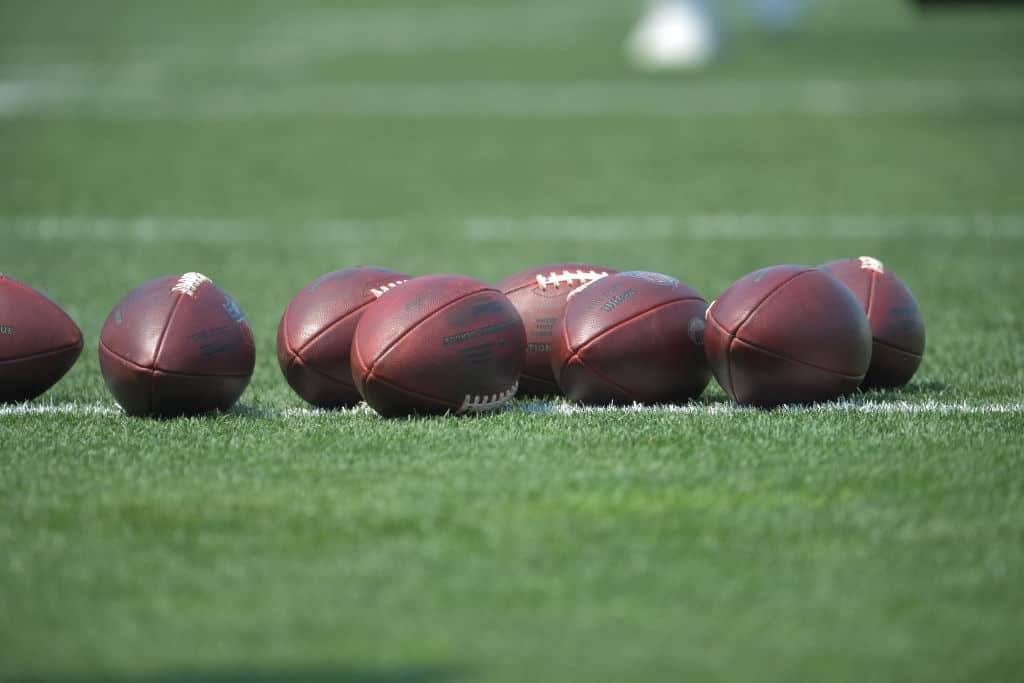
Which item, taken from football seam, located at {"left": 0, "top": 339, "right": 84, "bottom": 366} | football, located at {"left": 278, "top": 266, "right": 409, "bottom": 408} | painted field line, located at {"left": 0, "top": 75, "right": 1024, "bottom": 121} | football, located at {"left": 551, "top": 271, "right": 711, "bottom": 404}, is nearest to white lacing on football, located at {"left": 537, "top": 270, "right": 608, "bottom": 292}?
football, located at {"left": 551, "top": 271, "right": 711, "bottom": 404}

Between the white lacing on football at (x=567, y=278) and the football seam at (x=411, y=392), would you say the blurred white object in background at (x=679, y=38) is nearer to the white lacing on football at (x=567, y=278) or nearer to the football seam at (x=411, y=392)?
the white lacing on football at (x=567, y=278)

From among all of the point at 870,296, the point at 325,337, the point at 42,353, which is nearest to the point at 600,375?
the point at 325,337

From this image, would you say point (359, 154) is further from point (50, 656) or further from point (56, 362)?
point (50, 656)

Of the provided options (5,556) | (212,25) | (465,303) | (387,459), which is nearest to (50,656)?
(5,556)

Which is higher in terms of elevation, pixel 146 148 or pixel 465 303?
pixel 465 303

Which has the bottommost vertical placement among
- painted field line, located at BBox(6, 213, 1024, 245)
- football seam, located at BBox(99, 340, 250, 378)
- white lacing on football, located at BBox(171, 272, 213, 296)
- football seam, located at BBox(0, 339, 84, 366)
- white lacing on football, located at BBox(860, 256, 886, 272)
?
painted field line, located at BBox(6, 213, 1024, 245)

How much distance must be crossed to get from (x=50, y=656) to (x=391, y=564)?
0.89 meters

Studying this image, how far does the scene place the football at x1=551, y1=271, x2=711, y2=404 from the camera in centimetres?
532

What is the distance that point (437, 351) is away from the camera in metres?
5.12

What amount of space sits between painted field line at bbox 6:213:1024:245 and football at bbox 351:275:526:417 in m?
5.69

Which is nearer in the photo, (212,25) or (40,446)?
(40,446)

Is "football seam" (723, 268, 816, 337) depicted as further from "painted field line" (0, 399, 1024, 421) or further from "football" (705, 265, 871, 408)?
"painted field line" (0, 399, 1024, 421)

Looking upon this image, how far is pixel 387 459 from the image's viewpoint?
4.71 meters

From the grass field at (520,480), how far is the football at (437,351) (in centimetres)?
11
